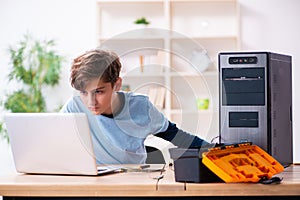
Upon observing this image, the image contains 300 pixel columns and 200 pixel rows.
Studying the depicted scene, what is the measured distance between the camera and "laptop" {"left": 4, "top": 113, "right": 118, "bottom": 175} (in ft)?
6.59

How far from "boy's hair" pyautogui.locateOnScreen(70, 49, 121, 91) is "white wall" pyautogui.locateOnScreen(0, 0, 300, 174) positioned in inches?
118

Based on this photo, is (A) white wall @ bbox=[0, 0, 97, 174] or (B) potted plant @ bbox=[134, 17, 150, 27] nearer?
(B) potted plant @ bbox=[134, 17, 150, 27]

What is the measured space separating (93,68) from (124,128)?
345mm

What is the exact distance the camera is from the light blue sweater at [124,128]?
2.53 meters

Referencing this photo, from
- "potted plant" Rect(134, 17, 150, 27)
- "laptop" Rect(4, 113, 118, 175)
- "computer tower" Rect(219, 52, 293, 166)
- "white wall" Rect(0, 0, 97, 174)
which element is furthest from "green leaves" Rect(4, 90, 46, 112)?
"computer tower" Rect(219, 52, 293, 166)

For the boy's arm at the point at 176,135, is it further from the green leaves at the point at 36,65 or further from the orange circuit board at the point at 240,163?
the green leaves at the point at 36,65

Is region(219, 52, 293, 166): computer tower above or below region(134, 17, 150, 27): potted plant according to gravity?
below

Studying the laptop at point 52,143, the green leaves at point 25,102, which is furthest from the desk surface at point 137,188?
the green leaves at point 25,102

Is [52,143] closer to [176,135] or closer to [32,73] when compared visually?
[176,135]

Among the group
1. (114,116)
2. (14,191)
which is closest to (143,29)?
(114,116)

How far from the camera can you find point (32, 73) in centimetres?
528

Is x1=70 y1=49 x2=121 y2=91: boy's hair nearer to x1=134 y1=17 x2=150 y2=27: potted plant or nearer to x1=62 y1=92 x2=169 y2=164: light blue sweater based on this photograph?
x1=62 y1=92 x2=169 y2=164: light blue sweater

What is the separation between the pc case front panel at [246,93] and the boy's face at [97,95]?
45 cm

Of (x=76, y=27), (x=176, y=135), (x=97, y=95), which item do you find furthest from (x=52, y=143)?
(x=76, y=27)
